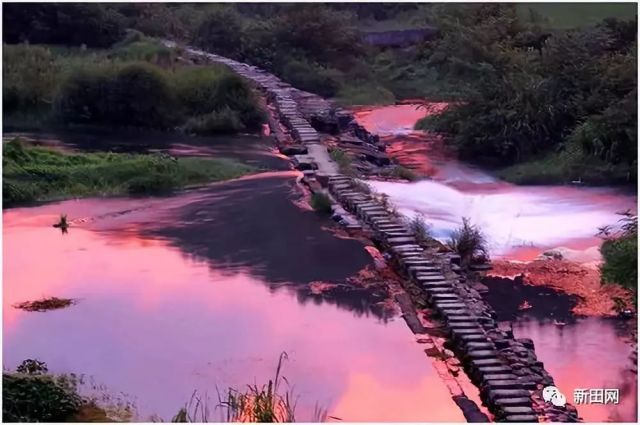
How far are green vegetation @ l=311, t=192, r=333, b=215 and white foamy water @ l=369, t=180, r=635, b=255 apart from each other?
1.14 metres

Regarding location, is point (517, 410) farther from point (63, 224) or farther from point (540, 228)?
point (63, 224)

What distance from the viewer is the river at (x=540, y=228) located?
8.86 metres

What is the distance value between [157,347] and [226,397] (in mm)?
1455

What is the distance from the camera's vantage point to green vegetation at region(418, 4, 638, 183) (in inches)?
666

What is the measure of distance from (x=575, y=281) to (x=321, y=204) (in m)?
4.62

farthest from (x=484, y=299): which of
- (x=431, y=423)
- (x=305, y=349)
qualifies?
(x=431, y=423)

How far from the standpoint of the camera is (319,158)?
18.4 metres

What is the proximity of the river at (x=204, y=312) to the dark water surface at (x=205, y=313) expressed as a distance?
0.7 inches

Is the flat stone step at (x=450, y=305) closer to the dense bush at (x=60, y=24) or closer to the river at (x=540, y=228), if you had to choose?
the river at (x=540, y=228)

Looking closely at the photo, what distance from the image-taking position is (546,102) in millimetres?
19109

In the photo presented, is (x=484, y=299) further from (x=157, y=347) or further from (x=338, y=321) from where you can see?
(x=157, y=347)

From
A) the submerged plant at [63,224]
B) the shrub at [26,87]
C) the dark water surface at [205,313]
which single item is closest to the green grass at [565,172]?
the dark water surface at [205,313]

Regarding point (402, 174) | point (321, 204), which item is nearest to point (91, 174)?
point (321, 204)

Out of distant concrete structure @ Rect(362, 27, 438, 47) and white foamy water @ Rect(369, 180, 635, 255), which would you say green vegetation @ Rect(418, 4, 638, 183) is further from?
distant concrete structure @ Rect(362, 27, 438, 47)
